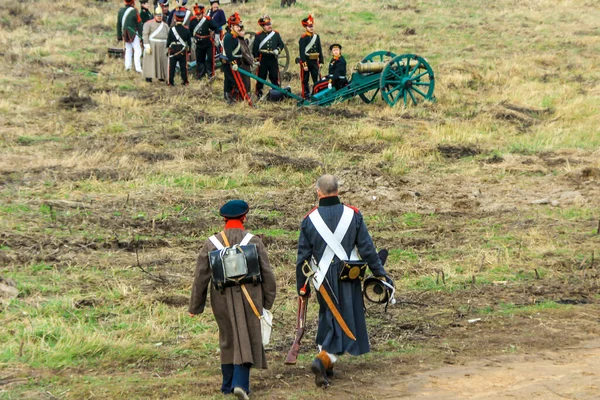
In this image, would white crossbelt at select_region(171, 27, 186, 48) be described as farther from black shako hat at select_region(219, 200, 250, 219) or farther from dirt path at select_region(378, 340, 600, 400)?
dirt path at select_region(378, 340, 600, 400)

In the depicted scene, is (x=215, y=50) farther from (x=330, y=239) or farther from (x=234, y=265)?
(x=234, y=265)

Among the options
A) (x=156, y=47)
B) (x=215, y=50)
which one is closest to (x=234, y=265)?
(x=156, y=47)

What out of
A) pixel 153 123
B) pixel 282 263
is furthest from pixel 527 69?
pixel 282 263

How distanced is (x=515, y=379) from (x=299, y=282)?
5.56ft

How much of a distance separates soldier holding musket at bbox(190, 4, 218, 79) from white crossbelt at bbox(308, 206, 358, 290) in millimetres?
12523

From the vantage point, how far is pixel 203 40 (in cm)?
1809

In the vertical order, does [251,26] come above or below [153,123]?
above

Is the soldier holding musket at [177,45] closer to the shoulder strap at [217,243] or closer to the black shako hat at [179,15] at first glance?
the black shako hat at [179,15]

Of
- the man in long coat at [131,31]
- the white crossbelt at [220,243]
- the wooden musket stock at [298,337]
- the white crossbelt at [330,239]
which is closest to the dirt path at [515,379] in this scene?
the wooden musket stock at [298,337]

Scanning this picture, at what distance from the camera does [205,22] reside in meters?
18.0

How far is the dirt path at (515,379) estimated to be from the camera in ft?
19.7

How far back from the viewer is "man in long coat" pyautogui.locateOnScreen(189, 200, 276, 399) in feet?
19.2

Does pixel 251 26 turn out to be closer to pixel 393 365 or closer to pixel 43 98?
pixel 43 98

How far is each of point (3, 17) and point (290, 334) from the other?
1960cm
